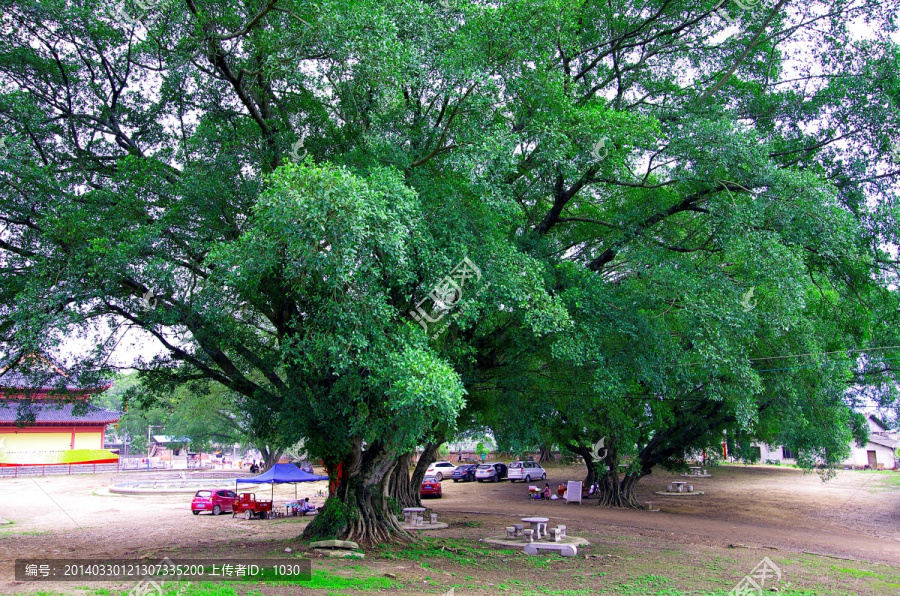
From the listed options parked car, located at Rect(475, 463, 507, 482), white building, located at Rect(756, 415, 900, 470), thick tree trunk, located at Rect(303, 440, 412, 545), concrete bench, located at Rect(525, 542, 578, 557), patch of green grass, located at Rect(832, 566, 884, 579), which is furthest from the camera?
white building, located at Rect(756, 415, 900, 470)

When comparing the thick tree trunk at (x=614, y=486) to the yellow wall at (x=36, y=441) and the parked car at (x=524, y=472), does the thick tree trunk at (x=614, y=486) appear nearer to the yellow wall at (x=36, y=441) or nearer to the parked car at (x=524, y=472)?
the parked car at (x=524, y=472)

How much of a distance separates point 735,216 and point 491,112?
542 cm

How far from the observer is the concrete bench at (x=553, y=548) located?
47.4 feet

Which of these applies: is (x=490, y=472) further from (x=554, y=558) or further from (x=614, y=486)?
(x=554, y=558)

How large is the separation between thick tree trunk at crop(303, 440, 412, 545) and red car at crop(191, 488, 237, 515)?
12.0 metres

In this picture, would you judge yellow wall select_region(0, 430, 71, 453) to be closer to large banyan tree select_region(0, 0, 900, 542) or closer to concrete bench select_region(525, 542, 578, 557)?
large banyan tree select_region(0, 0, 900, 542)

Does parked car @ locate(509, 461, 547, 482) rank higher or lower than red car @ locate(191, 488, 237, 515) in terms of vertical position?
lower

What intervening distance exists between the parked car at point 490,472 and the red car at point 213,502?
19223mm

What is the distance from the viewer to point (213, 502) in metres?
26.0

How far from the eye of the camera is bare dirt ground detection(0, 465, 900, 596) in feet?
37.5

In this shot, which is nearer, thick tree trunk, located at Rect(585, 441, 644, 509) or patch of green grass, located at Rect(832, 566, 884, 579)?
patch of green grass, located at Rect(832, 566, 884, 579)

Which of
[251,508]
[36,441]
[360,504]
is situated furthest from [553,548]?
[36,441]

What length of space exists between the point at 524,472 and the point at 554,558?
2763 centimetres

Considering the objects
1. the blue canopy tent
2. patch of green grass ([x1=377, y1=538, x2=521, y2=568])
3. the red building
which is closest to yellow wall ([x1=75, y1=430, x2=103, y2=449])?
the red building
